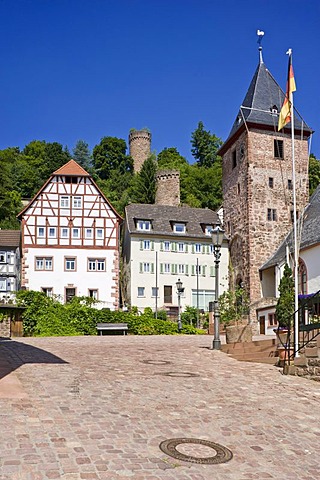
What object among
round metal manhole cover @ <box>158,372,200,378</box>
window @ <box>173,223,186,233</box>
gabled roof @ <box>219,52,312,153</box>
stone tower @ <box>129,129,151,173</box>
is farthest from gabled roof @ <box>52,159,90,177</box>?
stone tower @ <box>129,129,151,173</box>

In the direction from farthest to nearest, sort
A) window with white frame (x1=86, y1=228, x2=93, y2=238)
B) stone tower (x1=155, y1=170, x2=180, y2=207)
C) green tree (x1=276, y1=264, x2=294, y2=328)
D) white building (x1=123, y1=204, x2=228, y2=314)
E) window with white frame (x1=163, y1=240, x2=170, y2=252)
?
stone tower (x1=155, y1=170, x2=180, y2=207) < window with white frame (x1=163, y1=240, x2=170, y2=252) < white building (x1=123, y1=204, x2=228, y2=314) < window with white frame (x1=86, y1=228, x2=93, y2=238) < green tree (x1=276, y1=264, x2=294, y2=328)

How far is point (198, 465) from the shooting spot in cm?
636

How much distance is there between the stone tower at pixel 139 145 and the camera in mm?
106438

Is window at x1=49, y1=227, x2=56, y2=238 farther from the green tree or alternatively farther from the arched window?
the green tree

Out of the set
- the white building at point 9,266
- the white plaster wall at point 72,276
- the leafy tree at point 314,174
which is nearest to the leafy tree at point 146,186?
the leafy tree at point 314,174

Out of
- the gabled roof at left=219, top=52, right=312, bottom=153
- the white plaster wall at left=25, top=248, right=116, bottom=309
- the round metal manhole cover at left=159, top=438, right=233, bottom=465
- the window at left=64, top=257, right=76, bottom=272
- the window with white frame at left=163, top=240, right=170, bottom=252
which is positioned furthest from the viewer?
the window with white frame at left=163, top=240, right=170, bottom=252

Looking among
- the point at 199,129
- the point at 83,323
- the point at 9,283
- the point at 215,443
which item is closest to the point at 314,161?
the point at 199,129

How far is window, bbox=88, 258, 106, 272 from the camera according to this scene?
50375 mm

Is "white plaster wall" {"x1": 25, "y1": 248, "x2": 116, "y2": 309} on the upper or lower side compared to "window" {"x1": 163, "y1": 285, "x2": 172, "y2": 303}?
upper

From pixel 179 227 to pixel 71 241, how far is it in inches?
468

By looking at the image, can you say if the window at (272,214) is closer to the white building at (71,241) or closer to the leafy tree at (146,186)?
the white building at (71,241)

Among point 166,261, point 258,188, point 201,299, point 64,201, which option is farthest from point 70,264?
point 258,188

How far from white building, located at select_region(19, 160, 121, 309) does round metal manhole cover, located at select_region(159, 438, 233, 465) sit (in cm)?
4224

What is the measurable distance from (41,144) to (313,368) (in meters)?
105
